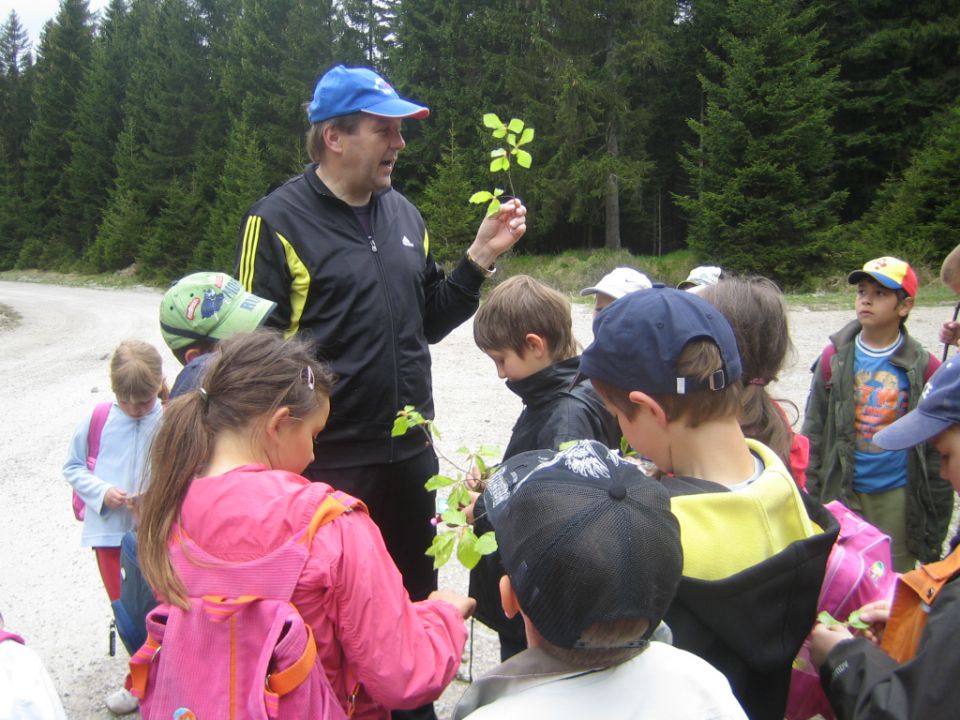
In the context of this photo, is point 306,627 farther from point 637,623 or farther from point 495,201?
point 495,201

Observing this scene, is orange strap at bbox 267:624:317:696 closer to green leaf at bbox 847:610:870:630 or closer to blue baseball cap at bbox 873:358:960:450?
green leaf at bbox 847:610:870:630

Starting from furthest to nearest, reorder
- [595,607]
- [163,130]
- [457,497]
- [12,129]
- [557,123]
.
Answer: [12,129] < [163,130] < [557,123] < [457,497] < [595,607]

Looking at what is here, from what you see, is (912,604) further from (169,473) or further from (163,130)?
(163,130)

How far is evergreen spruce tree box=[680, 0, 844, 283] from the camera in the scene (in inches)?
920

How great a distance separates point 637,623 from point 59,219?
54615 millimetres

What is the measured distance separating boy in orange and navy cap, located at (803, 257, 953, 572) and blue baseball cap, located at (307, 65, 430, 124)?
2.73m

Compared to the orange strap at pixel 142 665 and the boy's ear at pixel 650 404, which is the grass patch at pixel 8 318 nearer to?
the orange strap at pixel 142 665

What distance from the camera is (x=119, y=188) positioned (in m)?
42.9

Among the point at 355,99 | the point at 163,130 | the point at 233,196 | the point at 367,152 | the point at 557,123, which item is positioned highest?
the point at 163,130

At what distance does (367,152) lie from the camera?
2848 mm

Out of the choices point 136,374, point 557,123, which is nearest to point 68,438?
point 136,374

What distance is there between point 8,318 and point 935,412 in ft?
78.0

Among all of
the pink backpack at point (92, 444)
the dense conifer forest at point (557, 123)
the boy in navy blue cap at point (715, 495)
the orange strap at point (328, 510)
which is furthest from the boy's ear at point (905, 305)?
the dense conifer forest at point (557, 123)

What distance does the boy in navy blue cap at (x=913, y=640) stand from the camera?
1.45 m
